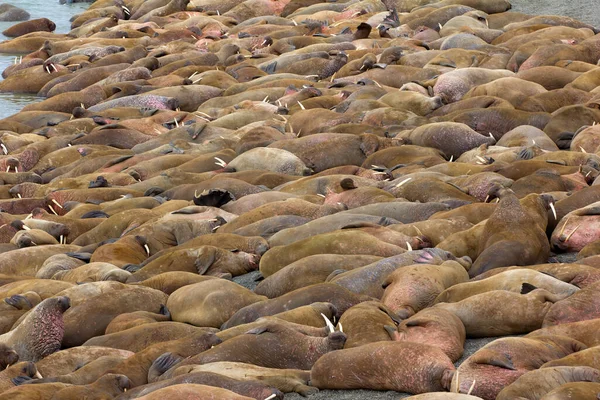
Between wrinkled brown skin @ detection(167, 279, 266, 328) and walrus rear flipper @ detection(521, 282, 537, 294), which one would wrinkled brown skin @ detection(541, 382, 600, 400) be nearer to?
walrus rear flipper @ detection(521, 282, 537, 294)

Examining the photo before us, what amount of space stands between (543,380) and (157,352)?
111 inches

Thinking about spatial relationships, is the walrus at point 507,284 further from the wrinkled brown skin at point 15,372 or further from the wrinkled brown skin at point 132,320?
the wrinkled brown skin at point 15,372

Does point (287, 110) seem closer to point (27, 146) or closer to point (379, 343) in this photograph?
point (27, 146)

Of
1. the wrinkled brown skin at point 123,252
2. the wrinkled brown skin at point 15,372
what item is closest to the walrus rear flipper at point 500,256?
the wrinkled brown skin at point 15,372

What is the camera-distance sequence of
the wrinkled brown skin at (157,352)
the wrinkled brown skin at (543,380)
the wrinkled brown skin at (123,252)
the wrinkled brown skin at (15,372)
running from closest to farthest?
the wrinkled brown skin at (543,380), the wrinkled brown skin at (157,352), the wrinkled brown skin at (15,372), the wrinkled brown skin at (123,252)

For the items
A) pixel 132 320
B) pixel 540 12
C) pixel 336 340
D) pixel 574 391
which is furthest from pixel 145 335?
pixel 540 12

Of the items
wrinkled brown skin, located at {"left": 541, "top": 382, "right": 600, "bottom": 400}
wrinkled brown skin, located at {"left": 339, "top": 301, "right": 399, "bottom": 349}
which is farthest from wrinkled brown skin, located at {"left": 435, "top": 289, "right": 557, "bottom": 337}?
wrinkled brown skin, located at {"left": 541, "top": 382, "right": 600, "bottom": 400}

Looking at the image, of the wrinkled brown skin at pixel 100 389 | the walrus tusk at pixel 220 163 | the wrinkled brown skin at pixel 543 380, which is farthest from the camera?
the walrus tusk at pixel 220 163

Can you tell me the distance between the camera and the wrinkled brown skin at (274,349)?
668 centimetres

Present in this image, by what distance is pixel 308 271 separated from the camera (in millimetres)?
8336

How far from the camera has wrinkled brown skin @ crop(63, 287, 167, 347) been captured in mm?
8242

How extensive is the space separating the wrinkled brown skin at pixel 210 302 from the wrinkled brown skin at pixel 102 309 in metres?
0.22

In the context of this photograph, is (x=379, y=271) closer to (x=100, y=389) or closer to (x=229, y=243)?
(x=229, y=243)

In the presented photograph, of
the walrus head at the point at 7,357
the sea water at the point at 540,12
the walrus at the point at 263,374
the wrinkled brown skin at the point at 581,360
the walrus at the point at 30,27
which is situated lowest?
the walrus at the point at 30,27
